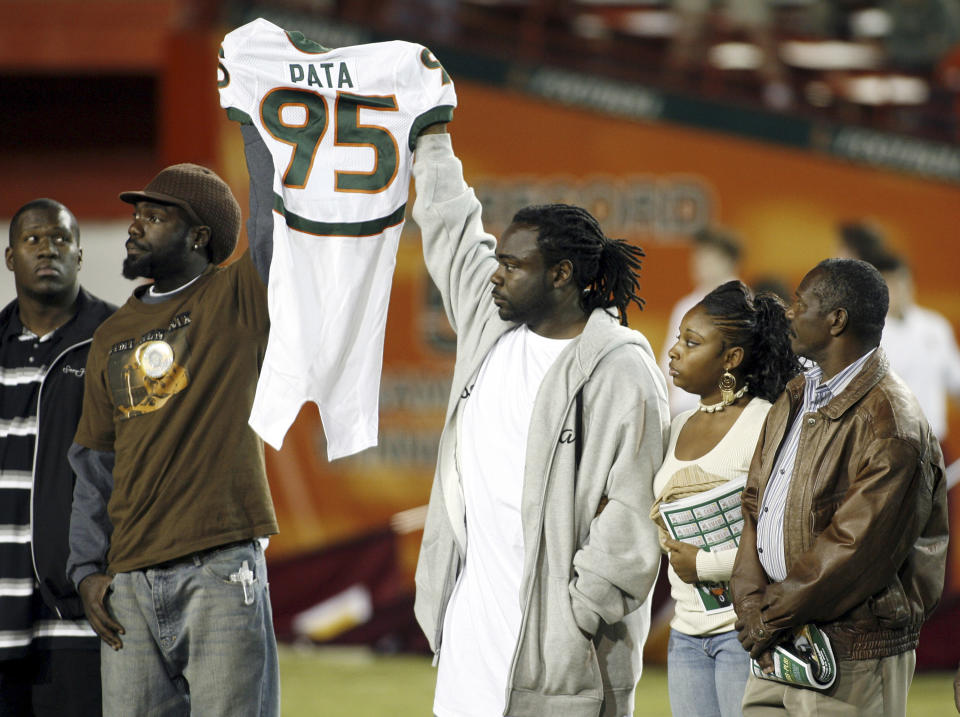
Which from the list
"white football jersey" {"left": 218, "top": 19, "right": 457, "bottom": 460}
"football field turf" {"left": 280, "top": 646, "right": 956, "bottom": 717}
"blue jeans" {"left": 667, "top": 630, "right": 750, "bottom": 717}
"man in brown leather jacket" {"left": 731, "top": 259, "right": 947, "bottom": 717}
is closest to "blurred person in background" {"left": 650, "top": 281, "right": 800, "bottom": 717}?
"blue jeans" {"left": 667, "top": 630, "right": 750, "bottom": 717}

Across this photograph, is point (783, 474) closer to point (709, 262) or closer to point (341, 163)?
point (341, 163)

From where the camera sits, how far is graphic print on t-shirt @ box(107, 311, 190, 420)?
110 inches

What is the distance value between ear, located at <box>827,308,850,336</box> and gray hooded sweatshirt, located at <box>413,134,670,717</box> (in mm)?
404

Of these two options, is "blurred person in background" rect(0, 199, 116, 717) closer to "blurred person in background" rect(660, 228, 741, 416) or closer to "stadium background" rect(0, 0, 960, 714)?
"stadium background" rect(0, 0, 960, 714)

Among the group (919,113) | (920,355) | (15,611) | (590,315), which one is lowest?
(15,611)

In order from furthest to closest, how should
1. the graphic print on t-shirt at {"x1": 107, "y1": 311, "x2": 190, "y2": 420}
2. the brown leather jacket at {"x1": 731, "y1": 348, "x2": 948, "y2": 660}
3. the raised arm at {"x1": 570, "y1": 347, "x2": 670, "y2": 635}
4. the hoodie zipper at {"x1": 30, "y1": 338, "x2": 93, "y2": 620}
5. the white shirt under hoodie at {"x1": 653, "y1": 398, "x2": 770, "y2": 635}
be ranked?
the hoodie zipper at {"x1": 30, "y1": 338, "x2": 93, "y2": 620}, the graphic print on t-shirt at {"x1": 107, "y1": 311, "x2": 190, "y2": 420}, the white shirt under hoodie at {"x1": 653, "y1": 398, "x2": 770, "y2": 635}, the raised arm at {"x1": 570, "y1": 347, "x2": 670, "y2": 635}, the brown leather jacket at {"x1": 731, "y1": 348, "x2": 948, "y2": 660}

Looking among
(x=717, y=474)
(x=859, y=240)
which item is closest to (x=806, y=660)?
(x=717, y=474)

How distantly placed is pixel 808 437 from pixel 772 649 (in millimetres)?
416

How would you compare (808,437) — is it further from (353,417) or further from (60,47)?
(60,47)

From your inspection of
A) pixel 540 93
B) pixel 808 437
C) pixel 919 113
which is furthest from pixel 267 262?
pixel 919 113

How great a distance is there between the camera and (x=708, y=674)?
261 centimetres

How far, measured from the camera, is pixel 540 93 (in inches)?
241

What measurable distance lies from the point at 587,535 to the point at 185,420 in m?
0.95

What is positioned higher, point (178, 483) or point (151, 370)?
point (151, 370)
